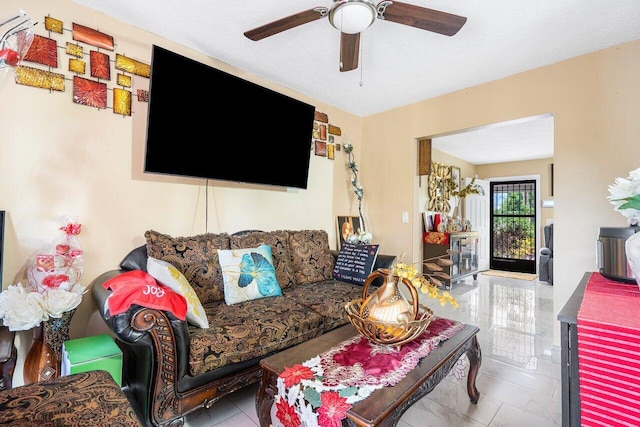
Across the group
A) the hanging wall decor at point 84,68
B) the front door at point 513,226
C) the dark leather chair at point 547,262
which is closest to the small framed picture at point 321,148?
the hanging wall decor at point 84,68

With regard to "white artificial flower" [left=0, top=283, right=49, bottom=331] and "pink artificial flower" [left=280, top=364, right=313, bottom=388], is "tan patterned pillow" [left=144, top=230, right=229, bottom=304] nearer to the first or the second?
"white artificial flower" [left=0, top=283, right=49, bottom=331]

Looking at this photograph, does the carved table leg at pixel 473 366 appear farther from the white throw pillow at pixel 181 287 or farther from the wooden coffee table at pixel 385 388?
the white throw pillow at pixel 181 287

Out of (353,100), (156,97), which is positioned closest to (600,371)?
(156,97)

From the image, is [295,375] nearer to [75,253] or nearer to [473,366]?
[473,366]

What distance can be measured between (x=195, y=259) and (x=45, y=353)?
0.88 metres

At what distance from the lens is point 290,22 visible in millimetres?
1674

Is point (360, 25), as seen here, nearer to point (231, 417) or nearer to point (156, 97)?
point (156, 97)

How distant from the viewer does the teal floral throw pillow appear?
2.08 metres

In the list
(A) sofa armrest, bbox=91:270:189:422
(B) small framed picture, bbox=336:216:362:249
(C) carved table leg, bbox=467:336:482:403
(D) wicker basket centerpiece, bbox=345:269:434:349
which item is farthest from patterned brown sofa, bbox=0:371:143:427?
(B) small framed picture, bbox=336:216:362:249

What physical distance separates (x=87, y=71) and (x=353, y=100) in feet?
→ 7.97

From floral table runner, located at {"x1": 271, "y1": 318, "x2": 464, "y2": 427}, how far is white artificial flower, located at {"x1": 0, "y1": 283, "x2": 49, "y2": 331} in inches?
49.4

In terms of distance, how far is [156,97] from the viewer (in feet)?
6.39

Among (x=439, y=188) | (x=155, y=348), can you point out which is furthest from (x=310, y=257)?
(x=439, y=188)

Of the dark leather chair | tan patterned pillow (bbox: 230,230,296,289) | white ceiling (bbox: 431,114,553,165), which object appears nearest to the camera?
tan patterned pillow (bbox: 230,230,296,289)
